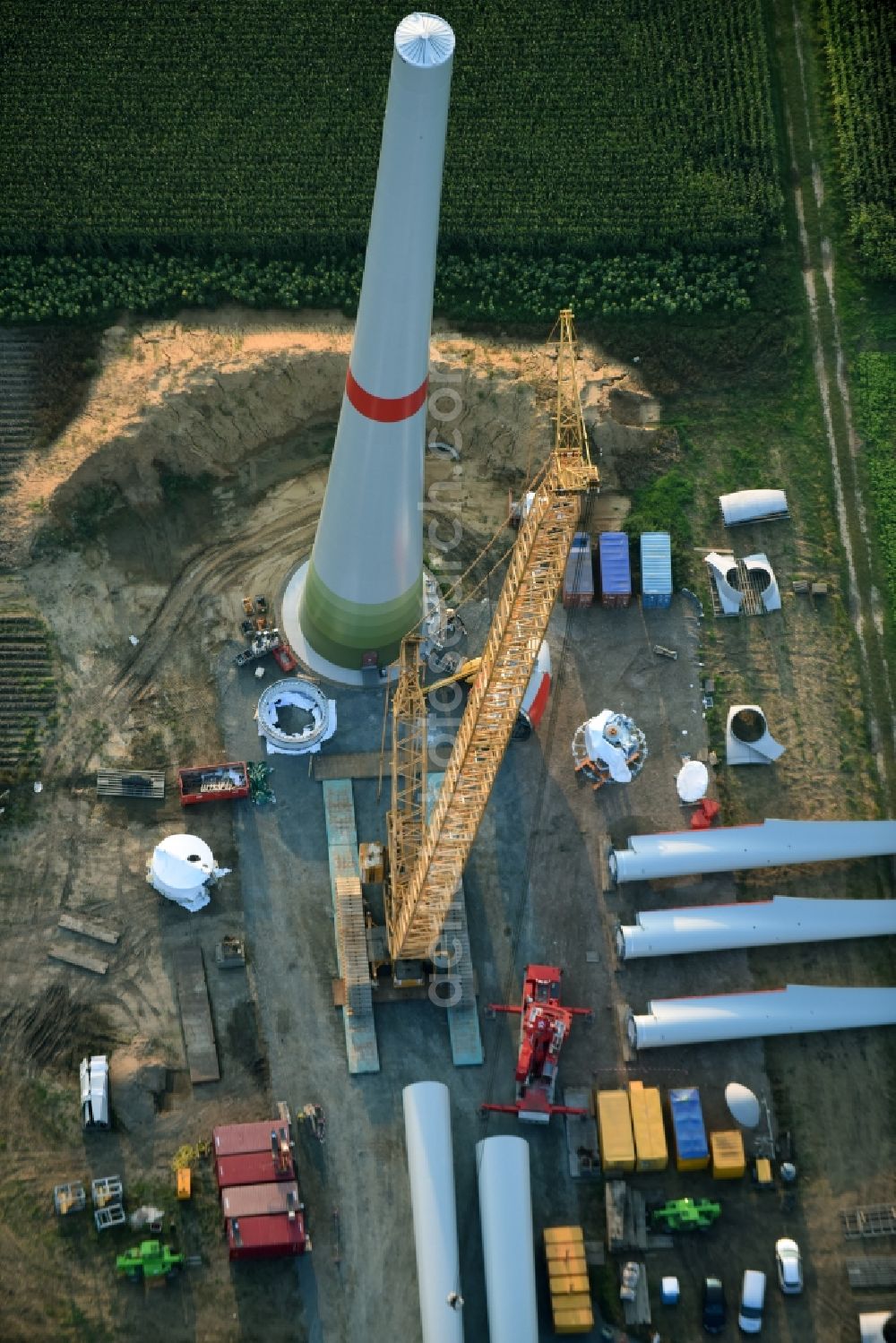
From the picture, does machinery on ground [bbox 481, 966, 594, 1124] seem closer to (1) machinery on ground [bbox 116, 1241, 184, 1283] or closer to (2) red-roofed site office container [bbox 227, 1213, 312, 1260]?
(2) red-roofed site office container [bbox 227, 1213, 312, 1260]

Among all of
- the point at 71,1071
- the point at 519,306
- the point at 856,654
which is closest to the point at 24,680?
the point at 71,1071

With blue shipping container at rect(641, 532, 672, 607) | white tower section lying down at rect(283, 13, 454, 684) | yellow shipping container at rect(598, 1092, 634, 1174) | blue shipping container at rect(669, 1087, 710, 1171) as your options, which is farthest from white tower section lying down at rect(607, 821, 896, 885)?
white tower section lying down at rect(283, 13, 454, 684)

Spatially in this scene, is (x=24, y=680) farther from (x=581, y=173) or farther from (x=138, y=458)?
(x=581, y=173)

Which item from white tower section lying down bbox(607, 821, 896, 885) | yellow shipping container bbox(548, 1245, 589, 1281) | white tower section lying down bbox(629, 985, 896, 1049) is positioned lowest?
yellow shipping container bbox(548, 1245, 589, 1281)

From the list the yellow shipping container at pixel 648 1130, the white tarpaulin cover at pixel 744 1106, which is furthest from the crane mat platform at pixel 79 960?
the white tarpaulin cover at pixel 744 1106

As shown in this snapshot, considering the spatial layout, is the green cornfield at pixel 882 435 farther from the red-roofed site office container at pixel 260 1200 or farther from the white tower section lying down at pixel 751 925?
the red-roofed site office container at pixel 260 1200

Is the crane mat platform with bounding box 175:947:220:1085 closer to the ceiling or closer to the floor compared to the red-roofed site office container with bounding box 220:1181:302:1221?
closer to the ceiling

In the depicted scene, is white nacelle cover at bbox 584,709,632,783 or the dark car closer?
the dark car
